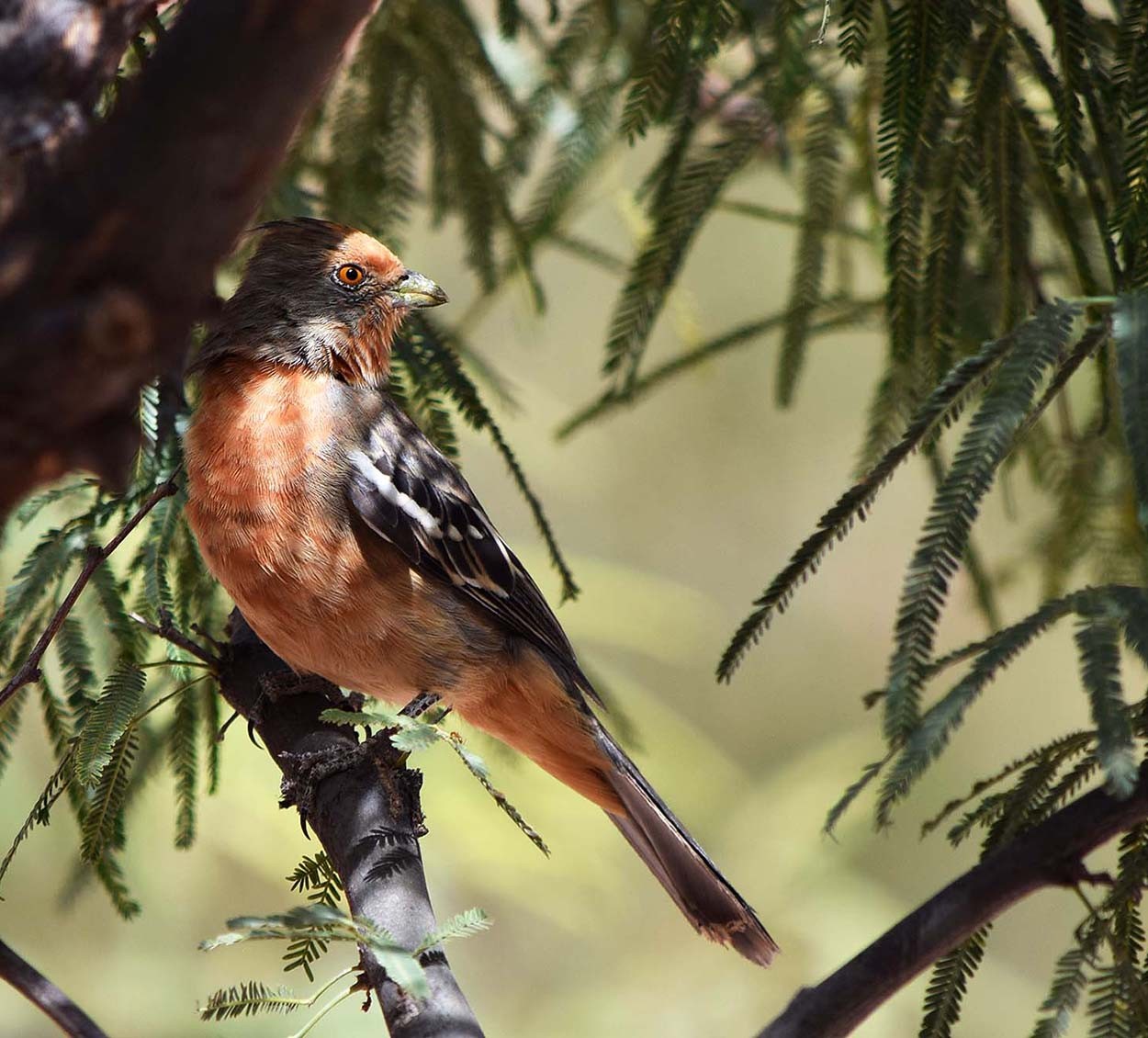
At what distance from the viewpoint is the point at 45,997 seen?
7.98 feet

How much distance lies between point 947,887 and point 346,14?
159cm

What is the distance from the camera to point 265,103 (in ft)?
5.93

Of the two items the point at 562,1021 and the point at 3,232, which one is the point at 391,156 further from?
the point at 562,1021

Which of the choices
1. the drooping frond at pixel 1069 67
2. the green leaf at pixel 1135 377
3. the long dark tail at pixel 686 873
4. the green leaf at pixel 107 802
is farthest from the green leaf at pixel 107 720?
the drooping frond at pixel 1069 67

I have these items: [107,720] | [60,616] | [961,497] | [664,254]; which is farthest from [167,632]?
[961,497]

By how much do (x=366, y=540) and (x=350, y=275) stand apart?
96 centimetres

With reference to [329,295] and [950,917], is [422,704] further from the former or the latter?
[950,917]

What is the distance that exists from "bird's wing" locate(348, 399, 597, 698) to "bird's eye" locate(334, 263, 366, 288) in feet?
1.40

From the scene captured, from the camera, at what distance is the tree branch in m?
2.43

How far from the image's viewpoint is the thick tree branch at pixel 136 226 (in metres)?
1.71

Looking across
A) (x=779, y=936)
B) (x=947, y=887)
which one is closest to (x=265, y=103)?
(x=947, y=887)

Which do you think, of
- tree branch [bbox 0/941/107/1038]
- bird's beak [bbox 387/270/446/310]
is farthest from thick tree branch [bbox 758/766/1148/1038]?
bird's beak [bbox 387/270/446/310]

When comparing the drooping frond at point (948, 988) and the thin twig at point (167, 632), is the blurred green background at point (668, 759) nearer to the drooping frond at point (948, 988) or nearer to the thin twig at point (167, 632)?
the drooping frond at point (948, 988)

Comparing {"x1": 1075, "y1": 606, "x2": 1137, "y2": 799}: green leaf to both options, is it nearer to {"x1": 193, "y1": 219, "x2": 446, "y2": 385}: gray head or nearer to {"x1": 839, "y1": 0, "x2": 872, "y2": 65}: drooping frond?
{"x1": 839, "y1": 0, "x2": 872, "y2": 65}: drooping frond
